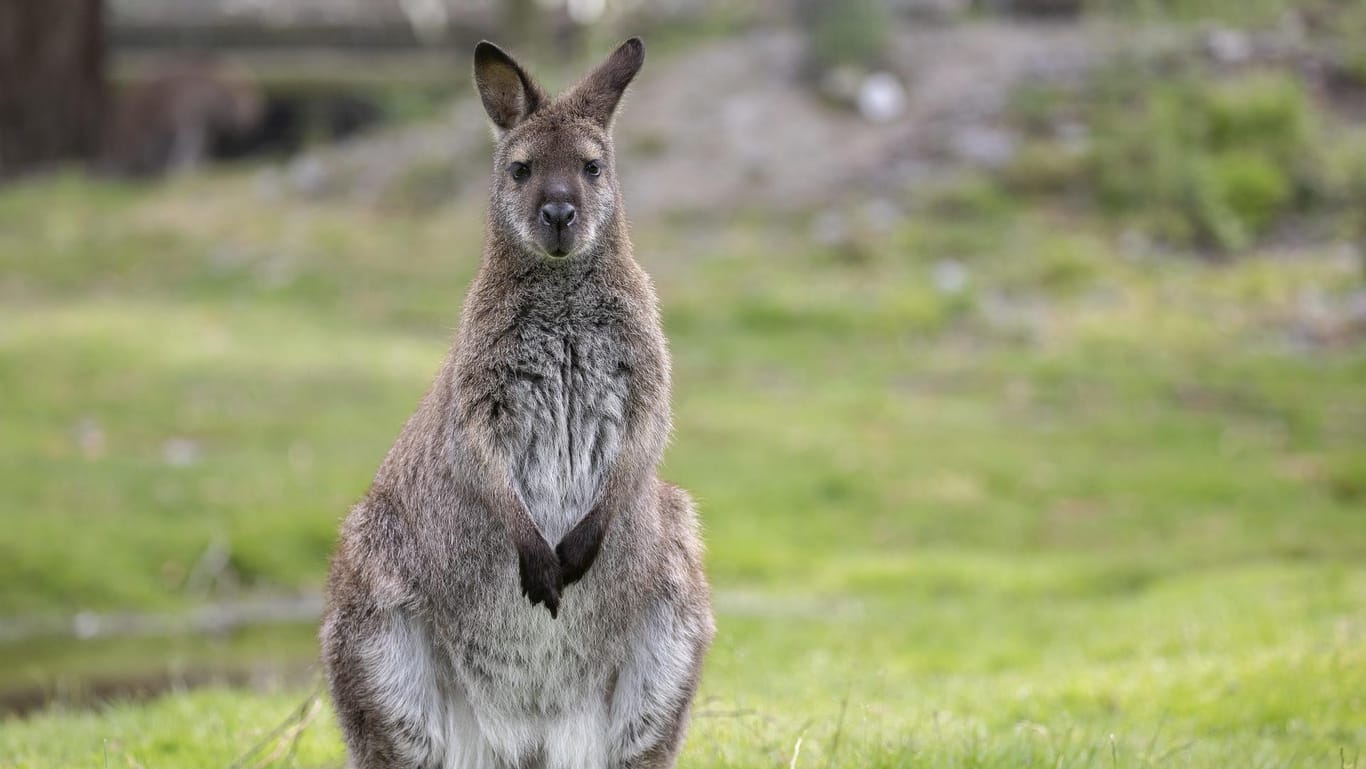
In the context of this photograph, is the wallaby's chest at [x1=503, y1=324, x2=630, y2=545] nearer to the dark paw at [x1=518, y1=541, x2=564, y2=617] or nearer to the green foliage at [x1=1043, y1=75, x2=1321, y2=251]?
the dark paw at [x1=518, y1=541, x2=564, y2=617]

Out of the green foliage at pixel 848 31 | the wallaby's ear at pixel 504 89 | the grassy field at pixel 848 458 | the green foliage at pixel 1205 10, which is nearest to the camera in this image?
the wallaby's ear at pixel 504 89

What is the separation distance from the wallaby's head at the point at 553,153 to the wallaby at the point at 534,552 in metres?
0.01

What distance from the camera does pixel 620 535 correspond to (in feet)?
16.1

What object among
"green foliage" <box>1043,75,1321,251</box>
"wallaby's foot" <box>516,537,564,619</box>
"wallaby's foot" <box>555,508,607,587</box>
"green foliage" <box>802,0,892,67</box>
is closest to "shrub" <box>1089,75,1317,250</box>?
"green foliage" <box>1043,75,1321,251</box>

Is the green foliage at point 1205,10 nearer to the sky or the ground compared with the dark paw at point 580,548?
nearer to the sky

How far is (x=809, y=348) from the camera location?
17.6m

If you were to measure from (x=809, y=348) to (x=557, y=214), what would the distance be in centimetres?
1285

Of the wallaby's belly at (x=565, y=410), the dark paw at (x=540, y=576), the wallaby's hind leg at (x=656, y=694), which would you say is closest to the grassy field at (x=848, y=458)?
the wallaby's hind leg at (x=656, y=694)

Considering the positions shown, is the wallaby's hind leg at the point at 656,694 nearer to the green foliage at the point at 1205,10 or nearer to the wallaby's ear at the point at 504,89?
the wallaby's ear at the point at 504,89

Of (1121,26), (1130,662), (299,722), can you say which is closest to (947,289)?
(1121,26)

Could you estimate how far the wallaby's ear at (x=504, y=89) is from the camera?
5133 mm

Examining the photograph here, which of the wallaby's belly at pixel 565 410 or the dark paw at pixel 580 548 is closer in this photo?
the dark paw at pixel 580 548

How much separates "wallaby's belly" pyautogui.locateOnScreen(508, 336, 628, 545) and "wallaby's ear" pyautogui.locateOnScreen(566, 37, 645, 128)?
0.81 meters

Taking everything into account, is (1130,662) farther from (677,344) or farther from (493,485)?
(677,344)
